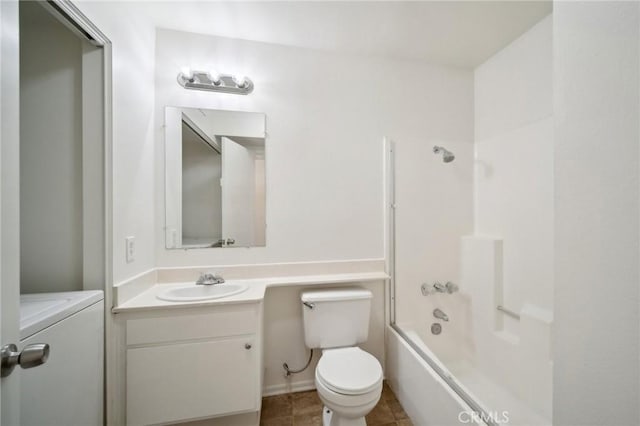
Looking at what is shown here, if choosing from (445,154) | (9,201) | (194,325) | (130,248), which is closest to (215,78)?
(130,248)

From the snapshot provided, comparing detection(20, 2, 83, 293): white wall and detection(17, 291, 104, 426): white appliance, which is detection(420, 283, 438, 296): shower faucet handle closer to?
detection(17, 291, 104, 426): white appliance

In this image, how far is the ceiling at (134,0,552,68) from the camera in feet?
4.49

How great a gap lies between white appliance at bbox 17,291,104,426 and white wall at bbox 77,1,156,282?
21 cm

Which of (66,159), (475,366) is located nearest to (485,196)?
(475,366)

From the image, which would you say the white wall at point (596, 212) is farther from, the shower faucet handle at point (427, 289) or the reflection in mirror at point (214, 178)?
the reflection in mirror at point (214, 178)

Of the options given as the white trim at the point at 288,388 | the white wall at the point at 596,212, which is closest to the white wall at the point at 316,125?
the white trim at the point at 288,388

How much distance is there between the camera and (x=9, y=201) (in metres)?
0.57

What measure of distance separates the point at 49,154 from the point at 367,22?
5.97 feet

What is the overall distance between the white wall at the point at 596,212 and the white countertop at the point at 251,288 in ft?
3.71

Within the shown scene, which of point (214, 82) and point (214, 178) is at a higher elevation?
point (214, 82)

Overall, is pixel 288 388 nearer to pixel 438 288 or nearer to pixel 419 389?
pixel 419 389

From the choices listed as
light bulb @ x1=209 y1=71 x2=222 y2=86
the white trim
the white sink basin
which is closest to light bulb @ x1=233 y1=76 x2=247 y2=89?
light bulb @ x1=209 y1=71 x2=222 y2=86

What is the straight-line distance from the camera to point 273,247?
1667mm

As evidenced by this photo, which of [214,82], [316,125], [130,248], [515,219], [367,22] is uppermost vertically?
[367,22]
